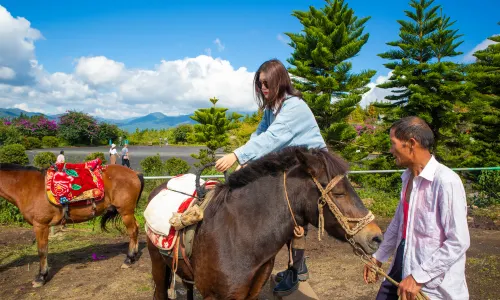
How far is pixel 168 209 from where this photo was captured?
8.68ft

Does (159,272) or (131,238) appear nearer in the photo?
(159,272)

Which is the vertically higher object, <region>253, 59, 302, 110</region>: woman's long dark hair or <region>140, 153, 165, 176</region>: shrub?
<region>253, 59, 302, 110</region>: woman's long dark hair

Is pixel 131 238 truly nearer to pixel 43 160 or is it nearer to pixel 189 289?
pixel 189 289

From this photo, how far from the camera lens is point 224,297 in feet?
7.11

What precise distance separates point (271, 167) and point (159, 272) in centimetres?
168

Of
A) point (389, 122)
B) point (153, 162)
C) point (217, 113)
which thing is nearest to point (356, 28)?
point (389, 122)

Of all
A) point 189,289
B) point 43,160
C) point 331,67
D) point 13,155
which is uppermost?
point 331,67

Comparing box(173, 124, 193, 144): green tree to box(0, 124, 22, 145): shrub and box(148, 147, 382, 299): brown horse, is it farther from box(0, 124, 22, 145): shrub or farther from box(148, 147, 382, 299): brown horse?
box(148, 147, 382, 299): brown horse

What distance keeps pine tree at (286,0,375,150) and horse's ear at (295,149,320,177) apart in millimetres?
10324

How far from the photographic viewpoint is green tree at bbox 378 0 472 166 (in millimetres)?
11773

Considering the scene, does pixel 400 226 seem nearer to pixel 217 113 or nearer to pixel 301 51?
pixel 301 51

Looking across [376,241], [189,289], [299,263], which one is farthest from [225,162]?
[189,289]

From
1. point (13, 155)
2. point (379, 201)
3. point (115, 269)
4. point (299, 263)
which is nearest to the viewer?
point (299, 263)

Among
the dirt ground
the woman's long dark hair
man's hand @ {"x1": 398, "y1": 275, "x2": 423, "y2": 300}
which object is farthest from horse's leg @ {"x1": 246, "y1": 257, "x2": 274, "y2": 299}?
the dirt ground
